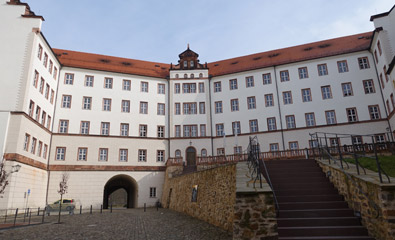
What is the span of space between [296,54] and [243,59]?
301 inches

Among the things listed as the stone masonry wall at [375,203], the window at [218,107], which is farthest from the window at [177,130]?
the stone masonry wall at [375,203]

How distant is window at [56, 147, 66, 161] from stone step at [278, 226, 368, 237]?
28.9 metres

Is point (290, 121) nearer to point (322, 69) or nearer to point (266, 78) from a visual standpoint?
point (266, 78)

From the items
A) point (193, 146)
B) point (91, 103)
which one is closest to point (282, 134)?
point (193, 146)

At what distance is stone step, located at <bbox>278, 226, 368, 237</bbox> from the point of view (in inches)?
314

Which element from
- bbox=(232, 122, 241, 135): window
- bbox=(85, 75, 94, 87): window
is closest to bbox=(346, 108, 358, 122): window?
bbox=(232, 122, 241, 135): window

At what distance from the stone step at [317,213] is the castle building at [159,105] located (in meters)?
20.7

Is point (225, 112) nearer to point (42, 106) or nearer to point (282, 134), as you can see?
point (282, 134)

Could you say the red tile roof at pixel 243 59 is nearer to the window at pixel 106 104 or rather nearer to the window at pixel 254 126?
the window at pixel 106 104

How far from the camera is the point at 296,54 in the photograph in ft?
119

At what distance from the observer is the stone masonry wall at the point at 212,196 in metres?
12.1

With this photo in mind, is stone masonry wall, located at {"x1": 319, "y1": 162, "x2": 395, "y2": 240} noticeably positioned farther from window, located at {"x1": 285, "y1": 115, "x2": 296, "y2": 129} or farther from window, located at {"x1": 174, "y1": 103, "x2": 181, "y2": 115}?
window, located at {"x1": 174, "y1": 103, "x2": 181, "y2": 115}

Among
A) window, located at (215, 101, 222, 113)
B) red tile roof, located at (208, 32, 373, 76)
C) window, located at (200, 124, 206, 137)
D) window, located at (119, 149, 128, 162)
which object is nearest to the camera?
red tile roof, located at (208, 32, 373, 76)

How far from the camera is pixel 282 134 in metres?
32.9
